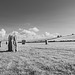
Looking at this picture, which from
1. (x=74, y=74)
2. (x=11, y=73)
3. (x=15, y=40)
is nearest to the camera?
Result: (x=74, y=74)

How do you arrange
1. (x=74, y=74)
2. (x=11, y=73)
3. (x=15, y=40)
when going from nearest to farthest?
(x=74, y=74) < (x=11, y=73) < (x=15, y=40)

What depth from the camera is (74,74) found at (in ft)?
13.0

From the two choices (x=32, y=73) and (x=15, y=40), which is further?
(x=15, y=40)

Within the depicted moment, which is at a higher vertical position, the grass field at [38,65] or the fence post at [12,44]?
the fence post at [12,44]

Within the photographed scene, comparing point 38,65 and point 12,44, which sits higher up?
point 12,44

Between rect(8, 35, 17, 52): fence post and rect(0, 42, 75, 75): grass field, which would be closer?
rect(0, 42, 75, 75): grass field

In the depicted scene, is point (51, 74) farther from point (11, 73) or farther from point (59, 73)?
point (11, 73)

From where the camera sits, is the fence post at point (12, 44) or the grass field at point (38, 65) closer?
the grass field at point (38, 65)

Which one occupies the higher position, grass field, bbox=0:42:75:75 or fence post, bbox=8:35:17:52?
fence post, bbox=8:35:17:52

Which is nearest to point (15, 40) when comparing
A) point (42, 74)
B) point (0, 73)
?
point (0, 73)

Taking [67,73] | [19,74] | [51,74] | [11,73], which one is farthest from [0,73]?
[67,73]

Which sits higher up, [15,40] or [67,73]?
[15,40]

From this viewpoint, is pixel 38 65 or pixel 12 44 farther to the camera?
pixel 12 44

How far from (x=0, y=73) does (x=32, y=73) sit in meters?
1.84
